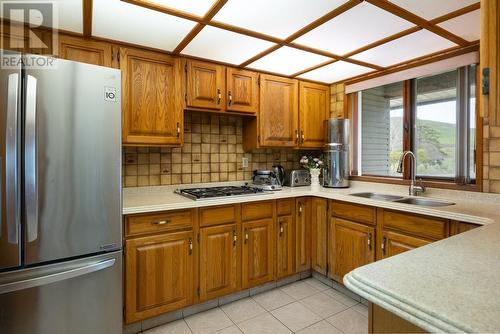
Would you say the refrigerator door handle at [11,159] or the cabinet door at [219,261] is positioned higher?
the refrigerator door handle at [11,159]

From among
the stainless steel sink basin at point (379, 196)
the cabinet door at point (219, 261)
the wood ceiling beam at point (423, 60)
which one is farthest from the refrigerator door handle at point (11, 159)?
the wood ceiling beam at point (423, 60)

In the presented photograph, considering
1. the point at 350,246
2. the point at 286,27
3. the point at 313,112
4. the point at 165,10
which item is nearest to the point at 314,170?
the point at 313,112

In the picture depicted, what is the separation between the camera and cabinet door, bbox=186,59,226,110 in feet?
7.33

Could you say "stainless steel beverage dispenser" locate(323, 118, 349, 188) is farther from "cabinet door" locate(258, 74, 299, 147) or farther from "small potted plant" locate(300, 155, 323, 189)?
"cabinet door" locate(258, 74, 299, 147)

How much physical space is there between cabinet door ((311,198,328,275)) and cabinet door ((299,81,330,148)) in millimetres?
715

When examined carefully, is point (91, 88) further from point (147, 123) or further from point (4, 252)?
point (4, 252)

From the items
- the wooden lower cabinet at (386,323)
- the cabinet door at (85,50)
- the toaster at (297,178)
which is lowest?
the wooden lower cabinet at (386,323)

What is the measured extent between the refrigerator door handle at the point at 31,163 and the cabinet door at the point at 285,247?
5.74 ft

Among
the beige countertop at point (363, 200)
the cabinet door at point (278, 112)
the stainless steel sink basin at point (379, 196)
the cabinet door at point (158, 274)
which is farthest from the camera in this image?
the cabinet door at point (278, 112)

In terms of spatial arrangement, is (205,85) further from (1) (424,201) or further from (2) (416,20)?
(1) (424,201)

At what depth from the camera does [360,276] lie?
71 cm

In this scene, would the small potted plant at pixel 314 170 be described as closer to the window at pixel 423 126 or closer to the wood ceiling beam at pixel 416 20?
the window at pixel 423 126

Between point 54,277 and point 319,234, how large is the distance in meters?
2.06

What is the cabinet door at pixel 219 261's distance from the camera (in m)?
2.04
